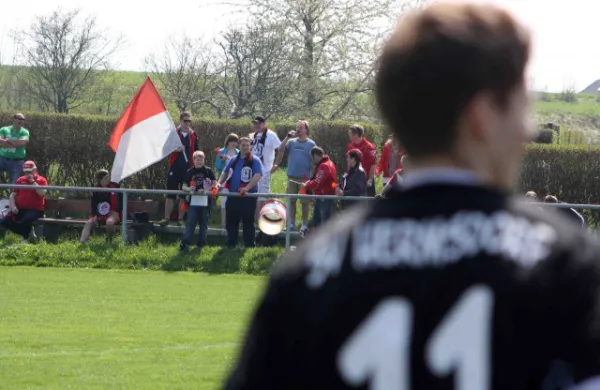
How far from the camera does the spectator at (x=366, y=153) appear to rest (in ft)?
67.9

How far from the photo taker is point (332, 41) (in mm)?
39094

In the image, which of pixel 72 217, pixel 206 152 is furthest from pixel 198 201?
pixel 206 152

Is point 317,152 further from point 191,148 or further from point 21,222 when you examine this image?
point 21,222

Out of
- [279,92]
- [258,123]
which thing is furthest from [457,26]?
[279,92]

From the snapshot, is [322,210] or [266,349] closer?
[266,349]

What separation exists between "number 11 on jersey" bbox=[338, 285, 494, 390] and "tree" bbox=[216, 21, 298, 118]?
3512 cm

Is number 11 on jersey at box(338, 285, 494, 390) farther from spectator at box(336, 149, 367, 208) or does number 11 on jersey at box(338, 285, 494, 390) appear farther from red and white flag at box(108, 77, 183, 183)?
red and white flag at box(108, 77, 183, 183)

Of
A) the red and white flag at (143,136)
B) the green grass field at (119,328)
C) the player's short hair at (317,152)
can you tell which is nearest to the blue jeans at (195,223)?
the green grass field at (119,328)

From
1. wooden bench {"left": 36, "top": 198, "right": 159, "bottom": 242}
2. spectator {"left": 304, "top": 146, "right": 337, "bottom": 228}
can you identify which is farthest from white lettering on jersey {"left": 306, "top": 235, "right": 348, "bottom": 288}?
wooden bench {"left": 36, "top": 198, "right": 159, "bottom": 242}

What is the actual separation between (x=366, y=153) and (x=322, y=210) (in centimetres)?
188

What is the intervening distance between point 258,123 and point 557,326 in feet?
63.9

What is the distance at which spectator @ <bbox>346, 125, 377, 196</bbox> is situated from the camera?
67.9ft

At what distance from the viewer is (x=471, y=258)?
227 cm

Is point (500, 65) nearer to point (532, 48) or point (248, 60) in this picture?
point (532, 48)
